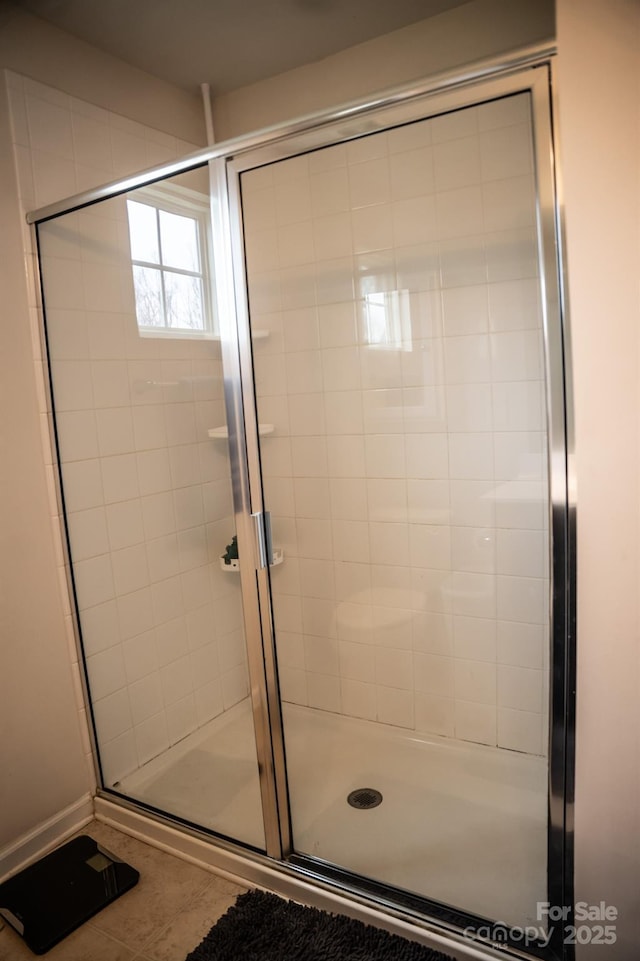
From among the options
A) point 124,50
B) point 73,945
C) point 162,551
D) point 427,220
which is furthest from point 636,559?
point 124,50

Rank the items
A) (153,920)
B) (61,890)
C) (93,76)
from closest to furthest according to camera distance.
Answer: (153,920) → (61,890) → (93,76)

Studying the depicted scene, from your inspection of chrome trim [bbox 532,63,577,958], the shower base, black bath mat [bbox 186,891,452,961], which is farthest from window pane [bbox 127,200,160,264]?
black bath mat [bbox 186,891,452,961]

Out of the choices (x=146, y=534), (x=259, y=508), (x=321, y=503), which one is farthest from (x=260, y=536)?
(x=146, y=534)

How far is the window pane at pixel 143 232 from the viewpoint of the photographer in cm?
187

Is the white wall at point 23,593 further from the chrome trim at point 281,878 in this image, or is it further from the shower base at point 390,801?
the shower base at point 390,801

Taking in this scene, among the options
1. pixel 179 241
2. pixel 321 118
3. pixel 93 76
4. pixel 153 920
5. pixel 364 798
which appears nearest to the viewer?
pixel 321 118

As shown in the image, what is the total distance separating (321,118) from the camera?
1386 millimetres

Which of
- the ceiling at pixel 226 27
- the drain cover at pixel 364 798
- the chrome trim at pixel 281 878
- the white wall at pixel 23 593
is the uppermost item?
the ceiling at pixel 226 27

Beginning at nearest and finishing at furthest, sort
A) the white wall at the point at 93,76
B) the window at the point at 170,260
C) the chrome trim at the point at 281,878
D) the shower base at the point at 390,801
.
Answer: the chrome trim at the point at 281,878
the shower base at the point at 390,801
the window at the point at 170,260
the white wall at the point at 93,76

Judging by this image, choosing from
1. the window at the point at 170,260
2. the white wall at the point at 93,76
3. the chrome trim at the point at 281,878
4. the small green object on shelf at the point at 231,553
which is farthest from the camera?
the small green object on shelf at the point at 231,553

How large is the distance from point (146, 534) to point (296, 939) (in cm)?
124

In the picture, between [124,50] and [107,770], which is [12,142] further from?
[107,770]

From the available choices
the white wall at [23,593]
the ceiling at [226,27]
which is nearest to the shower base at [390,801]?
the white wall at [23,593]

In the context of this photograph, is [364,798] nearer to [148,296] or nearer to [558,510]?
[558,510]
